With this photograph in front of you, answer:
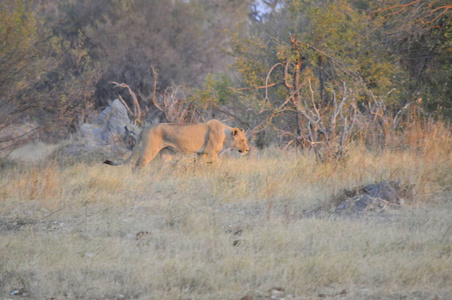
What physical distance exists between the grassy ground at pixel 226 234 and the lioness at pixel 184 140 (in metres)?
0.82

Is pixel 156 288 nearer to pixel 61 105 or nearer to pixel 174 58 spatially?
pixel 61 105

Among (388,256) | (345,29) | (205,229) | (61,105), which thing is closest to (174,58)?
(345,29)

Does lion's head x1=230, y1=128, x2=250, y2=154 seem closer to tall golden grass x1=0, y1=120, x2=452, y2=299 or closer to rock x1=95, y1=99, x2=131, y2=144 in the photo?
tall golden grass x1=0, y1=120, x2=452, y2=299

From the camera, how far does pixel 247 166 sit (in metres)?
9.99

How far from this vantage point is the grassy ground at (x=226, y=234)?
450cm

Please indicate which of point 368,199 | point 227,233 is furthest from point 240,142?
point 227,233

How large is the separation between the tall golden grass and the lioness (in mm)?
684

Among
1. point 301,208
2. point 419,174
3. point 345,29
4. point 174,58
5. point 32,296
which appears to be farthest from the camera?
point 174,58

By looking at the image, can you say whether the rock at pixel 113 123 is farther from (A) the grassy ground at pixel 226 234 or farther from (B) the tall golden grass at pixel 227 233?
(A) the grassy ground at pixel 226 234

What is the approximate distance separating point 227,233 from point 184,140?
188 inches

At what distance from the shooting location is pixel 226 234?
6035 mm

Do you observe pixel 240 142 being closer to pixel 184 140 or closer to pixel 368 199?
pixel 184 140

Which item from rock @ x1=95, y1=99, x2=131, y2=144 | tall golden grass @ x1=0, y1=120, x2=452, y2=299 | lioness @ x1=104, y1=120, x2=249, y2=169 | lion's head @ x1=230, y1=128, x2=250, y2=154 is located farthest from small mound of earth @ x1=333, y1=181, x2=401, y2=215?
rock @ x1=95, y1=99, x2=131, y2=144

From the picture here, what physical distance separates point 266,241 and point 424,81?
9095 millimetres
